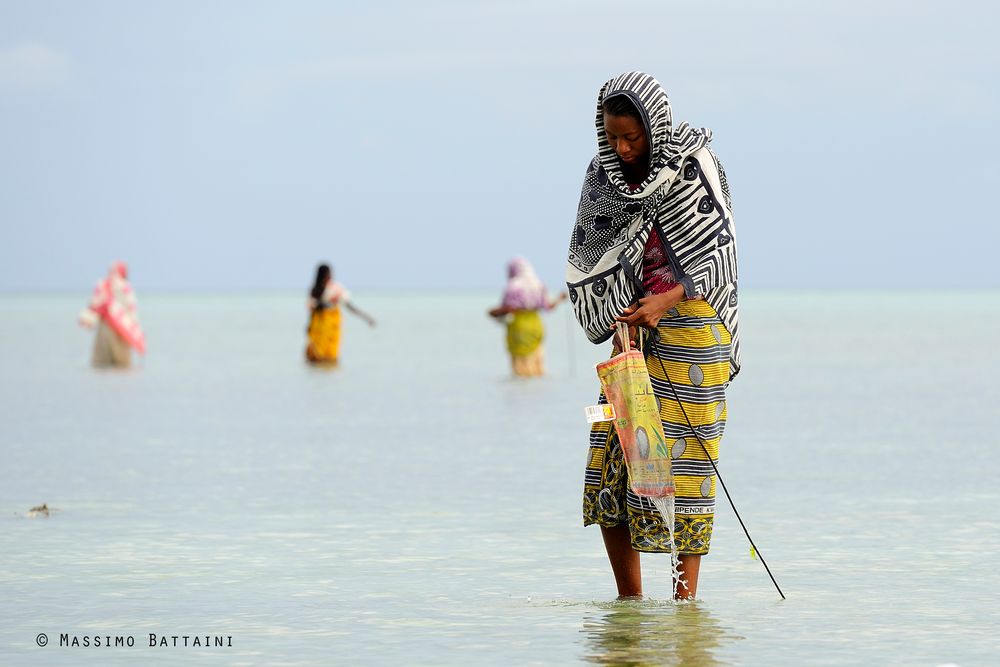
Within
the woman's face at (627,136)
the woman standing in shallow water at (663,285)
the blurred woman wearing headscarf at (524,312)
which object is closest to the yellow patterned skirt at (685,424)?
the woman standing in shallow water at (663,285)

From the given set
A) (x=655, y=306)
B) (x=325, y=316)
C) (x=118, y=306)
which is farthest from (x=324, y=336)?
(x=655, y=306)

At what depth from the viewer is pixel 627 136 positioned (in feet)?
17.9

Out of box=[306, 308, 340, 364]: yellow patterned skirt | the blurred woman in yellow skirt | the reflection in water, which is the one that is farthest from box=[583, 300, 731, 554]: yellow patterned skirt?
box=[306, 308, 340, 364]: yellow patterned skirt

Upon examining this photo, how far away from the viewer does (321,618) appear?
5906 millimetres

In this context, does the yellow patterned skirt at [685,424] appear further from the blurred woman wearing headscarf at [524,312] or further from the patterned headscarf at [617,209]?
the blurred woman wearing headscarf at [524,312]

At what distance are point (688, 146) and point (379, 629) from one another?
72.9 inches

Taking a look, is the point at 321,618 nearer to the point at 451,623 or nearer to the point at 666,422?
the point at 451,623

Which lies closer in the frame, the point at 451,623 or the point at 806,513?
the point at 451,623

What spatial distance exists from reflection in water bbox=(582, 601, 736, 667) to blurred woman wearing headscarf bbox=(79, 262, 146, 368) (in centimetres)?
1916

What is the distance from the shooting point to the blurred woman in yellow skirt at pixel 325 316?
24.1 meters

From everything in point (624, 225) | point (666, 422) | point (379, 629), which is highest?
point (624, 225)

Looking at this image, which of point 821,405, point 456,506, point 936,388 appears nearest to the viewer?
point 456,506

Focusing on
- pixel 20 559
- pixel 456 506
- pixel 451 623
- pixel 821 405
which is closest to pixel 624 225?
pixel 451 623

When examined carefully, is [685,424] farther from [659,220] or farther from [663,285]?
[659,220]
